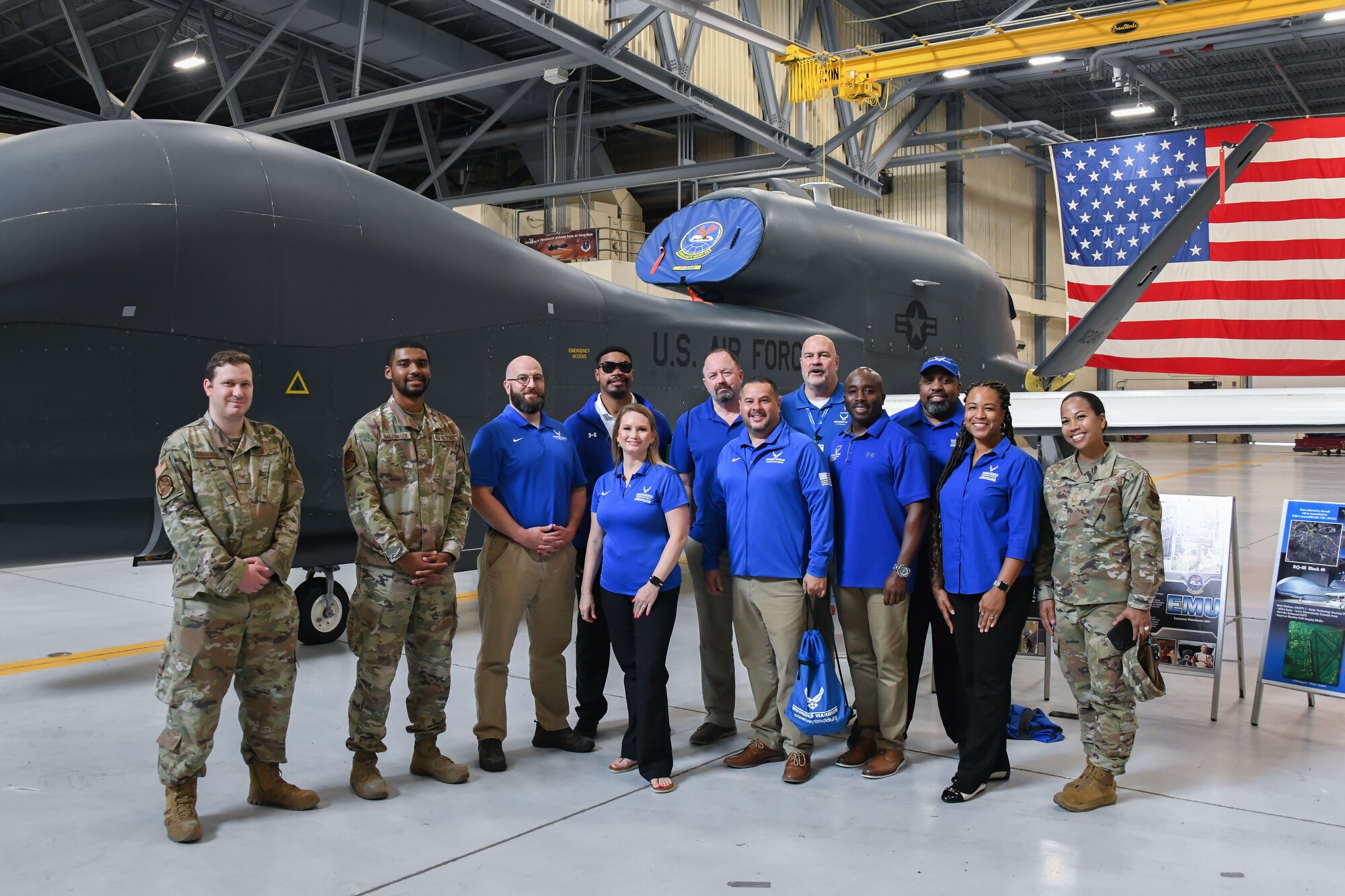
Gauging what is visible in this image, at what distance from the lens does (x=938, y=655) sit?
4.84 metres

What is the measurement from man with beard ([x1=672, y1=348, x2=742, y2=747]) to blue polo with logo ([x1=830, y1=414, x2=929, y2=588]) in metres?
0.62

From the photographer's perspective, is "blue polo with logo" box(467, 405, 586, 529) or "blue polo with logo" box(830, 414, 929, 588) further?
"blue polo with logo" box(467, 405, 586, 529)

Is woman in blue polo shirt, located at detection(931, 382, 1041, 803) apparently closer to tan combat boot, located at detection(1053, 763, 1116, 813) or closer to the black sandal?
the black sandal

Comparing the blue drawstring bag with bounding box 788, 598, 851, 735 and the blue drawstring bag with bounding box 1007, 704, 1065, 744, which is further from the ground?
the blue drawstring bag with bounding box 788, 598, 851, 735

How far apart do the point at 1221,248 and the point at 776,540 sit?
47.7ft

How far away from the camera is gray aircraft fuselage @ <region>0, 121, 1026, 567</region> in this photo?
5.03 meters

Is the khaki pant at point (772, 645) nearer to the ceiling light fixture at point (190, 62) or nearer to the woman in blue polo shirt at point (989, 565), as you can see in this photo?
the woman in blue polo shirt at point (989, 565)

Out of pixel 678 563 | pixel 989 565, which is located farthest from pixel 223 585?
pixel 989 565

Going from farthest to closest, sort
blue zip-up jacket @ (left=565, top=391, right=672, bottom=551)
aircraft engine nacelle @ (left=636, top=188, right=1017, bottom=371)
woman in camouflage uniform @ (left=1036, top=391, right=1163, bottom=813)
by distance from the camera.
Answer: aircraft engine nacelle @ (left=636, top=188, right=1017, bottom=371), blue zip-up jacket @ (left=565, top=391, right=672, bottom=551), woman in camouflage uniform @ (left=1036, top=391, right=1163, bottom=813)

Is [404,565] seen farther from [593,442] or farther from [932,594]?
[932,594]

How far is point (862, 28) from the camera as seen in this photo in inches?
961

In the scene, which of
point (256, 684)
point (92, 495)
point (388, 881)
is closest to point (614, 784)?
point (388, 881)

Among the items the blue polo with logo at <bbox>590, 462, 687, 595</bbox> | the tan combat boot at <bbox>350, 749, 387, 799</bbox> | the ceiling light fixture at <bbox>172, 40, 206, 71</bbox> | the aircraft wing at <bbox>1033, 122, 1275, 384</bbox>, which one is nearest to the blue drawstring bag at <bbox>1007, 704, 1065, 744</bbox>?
the blue polo with logo at <bbox>590, 462, 687, 595</bbox>

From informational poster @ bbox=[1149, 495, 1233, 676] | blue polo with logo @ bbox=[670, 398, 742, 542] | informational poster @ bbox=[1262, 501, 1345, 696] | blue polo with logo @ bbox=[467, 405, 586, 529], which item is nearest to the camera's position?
blue polo with logo @ bbox=[467, 405, 586, 529]
